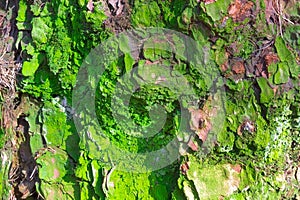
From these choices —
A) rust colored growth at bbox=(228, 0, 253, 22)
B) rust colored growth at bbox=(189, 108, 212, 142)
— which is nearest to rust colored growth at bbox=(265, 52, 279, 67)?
rust colored growth at bbox=(228, 0, 253, 22)

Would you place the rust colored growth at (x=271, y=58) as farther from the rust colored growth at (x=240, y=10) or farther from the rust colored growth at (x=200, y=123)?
the rust colored growth at (x=200, y=123)

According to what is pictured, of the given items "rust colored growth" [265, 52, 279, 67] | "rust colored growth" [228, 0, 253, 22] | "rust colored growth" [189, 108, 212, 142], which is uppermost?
"rust colored growth" [228, 0, 253, 22]

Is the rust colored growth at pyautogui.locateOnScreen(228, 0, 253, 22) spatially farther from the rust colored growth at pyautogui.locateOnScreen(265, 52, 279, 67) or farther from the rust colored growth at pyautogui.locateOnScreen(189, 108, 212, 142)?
the rust colored growth at pyautogui.locateOnScreen(189, 108, 212, 142)

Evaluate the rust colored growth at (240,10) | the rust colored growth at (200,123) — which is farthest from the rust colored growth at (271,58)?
the rust colored growth at (200,123)

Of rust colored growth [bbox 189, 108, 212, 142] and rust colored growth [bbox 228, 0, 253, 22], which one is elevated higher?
rust colored growth [bbox 228, 0, 253, 22]

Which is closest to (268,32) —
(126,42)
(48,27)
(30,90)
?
(126,42)

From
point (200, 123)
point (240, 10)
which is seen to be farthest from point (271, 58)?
point (200, 123)
